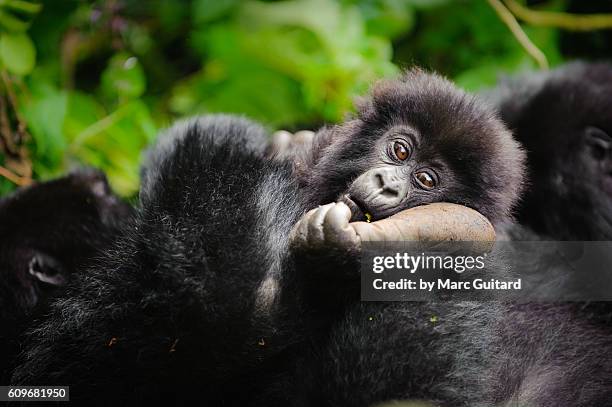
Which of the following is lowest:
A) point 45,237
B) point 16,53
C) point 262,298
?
point 45,237

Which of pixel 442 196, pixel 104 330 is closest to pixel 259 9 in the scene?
pixel 442 196

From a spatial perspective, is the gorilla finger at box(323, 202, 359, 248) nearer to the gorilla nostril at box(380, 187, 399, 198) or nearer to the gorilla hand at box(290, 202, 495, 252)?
the gorilla hand at box(290, 202, 495, 252)

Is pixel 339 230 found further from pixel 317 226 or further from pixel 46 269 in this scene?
pixel 46 269

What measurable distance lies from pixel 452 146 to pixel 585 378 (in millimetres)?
721

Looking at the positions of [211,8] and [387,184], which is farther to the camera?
[211,8]

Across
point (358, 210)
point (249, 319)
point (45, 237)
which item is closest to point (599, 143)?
point (358, 210)

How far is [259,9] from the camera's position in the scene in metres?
3.00

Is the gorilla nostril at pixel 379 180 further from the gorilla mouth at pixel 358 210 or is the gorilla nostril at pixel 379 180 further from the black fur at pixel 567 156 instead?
the black fur at pixel 567 156

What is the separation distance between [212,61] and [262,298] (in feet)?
6.32

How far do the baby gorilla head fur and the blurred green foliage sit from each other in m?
0.43

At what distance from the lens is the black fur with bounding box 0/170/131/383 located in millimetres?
1960

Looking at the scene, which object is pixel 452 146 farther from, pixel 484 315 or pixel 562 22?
pixel 562 22

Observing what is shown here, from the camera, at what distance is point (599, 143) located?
8.23ft

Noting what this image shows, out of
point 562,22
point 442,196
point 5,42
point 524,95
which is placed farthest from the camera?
point 562,22
